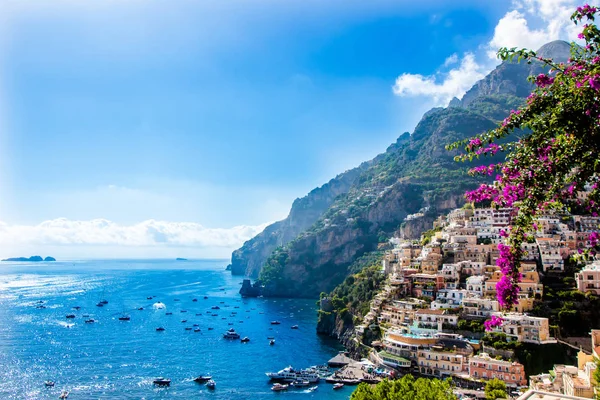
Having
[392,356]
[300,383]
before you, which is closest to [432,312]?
[392,356]

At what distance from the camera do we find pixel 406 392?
81.7 ft

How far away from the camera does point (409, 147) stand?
182m

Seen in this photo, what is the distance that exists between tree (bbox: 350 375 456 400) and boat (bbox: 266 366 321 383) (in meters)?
21.9

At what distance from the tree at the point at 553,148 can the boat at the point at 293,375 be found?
1720 inches

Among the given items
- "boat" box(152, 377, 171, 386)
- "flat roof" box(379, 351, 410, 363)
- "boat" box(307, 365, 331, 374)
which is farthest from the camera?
"boat" box(307, 365, 331, 374)

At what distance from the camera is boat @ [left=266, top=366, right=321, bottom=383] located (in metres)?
47.0

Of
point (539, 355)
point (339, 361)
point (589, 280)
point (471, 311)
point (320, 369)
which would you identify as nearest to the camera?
point (539, 355)

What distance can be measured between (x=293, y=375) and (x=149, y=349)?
87.8ft

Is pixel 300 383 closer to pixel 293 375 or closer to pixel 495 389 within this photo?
pixel 293 375

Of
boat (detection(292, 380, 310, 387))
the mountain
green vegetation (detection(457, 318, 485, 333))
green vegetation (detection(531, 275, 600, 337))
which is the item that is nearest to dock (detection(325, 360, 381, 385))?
boat (detection(292, 380, 310, 387))

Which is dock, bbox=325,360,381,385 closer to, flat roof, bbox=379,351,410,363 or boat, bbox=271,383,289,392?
flat roof, bbox=379,351,410,363

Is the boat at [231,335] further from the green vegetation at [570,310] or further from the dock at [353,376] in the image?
the green vegetation at [570,310]

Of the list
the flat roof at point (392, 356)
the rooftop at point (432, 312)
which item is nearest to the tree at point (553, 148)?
the flat roof at point (392, 356)

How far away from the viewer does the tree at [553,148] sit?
21.4 feet
